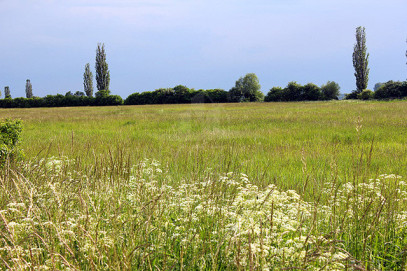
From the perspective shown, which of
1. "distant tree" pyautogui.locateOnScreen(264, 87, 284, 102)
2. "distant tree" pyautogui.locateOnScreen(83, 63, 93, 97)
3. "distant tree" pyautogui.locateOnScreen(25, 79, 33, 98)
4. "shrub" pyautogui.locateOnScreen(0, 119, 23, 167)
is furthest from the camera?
"distant tree" pyautogui.locateOnScreen(25, 79, 33, 98)

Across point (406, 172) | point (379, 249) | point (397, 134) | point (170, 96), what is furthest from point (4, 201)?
point (170, 96)

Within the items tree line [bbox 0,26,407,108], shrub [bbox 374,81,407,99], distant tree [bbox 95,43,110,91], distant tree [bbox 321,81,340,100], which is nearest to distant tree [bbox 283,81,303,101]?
tree line [bbox 0,26,407,108]

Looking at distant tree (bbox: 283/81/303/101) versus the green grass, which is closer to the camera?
the green grass

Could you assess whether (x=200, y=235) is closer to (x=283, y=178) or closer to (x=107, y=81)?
(x=283, y=178)

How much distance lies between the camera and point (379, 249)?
2963 mm

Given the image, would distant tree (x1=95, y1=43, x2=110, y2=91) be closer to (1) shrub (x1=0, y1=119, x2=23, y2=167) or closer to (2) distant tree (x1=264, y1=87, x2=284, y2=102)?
(2) distant tree (x1=264, y1=87, x2=284, y2=102)

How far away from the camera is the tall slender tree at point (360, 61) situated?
61.2 meters

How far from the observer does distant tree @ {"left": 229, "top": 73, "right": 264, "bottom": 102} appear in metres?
67.6

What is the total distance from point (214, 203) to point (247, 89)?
225ft

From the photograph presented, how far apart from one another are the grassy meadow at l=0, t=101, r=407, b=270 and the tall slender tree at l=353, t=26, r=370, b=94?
5403 centimetres

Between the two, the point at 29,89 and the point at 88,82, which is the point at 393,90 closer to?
the point at 88,82

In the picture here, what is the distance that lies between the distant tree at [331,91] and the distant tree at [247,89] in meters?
16.3

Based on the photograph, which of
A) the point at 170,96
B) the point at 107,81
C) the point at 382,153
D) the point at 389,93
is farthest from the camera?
the point at 107,81

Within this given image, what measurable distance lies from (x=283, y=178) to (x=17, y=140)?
621 cm
